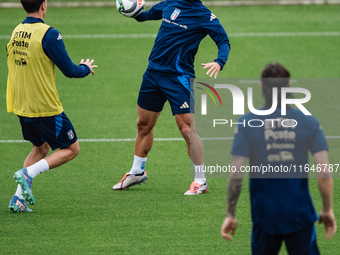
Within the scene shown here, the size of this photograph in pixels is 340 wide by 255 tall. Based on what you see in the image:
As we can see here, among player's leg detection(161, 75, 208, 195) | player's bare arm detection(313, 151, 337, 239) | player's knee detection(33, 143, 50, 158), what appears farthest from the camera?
player's leg detection(161, 75, 208, 195)

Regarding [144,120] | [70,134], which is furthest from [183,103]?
[70,134]

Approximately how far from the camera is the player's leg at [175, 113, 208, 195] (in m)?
6.00

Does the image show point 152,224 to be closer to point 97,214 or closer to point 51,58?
A: point 97,214

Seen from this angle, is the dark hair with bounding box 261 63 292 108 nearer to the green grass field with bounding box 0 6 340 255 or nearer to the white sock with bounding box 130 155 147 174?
the green grass field with bounding box 0 6 340 255

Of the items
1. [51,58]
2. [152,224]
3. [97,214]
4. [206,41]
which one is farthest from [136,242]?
[206,41]

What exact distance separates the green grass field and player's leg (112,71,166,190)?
141mm

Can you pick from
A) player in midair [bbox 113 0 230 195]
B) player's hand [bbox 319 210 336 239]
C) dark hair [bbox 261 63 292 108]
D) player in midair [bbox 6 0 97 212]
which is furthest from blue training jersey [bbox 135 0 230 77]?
player's hand [bbox 319 210 336 239]

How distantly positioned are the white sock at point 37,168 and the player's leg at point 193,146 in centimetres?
153

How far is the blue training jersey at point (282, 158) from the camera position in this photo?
3242 mm

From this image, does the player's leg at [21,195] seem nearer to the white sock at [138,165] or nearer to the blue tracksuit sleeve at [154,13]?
the white sock at [138,165]

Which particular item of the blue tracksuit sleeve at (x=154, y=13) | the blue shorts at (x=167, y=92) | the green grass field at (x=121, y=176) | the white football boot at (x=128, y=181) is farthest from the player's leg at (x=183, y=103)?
the blue tracksuit sleeve at (x=154, y=13)

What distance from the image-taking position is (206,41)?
14922 millimetres

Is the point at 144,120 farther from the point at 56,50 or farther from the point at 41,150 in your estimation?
the point at 56,50

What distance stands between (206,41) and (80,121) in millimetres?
6581
